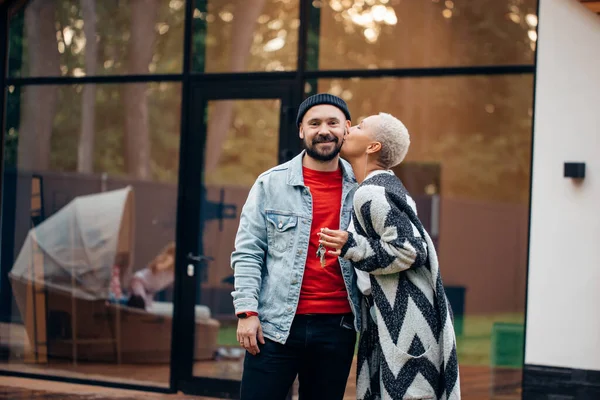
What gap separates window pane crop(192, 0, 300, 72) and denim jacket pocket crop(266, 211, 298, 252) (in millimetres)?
3339

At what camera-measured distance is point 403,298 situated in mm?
3393

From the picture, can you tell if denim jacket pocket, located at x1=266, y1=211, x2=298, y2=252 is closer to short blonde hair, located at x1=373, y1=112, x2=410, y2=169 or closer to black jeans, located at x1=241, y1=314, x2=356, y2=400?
black jeans, located at x1=241, y1=314, x2=356, y2=400

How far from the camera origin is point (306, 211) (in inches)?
146

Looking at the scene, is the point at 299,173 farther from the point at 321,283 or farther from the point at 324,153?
the point at 321,283

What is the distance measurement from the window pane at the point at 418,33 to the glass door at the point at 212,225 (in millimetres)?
743

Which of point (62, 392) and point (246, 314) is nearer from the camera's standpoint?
point (246, 314)

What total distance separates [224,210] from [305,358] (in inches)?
138

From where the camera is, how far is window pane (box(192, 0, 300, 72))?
274 inches

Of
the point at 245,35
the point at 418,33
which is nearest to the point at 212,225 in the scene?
the point at 245,35

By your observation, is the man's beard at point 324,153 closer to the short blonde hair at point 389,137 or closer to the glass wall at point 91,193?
the short blonde hair at point 389,137

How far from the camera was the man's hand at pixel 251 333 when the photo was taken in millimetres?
3580

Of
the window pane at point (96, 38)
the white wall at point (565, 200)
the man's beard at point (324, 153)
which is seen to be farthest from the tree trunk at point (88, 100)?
the man's beard at point (324, 153)

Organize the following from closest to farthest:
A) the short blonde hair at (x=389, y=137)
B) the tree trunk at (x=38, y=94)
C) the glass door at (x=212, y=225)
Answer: the short blonde hair at (x=389, y=137) < the glass door at (x=212, y=225) < the tree trunk at (x=38, y=94)

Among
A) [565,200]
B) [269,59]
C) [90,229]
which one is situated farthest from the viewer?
[90,229]
